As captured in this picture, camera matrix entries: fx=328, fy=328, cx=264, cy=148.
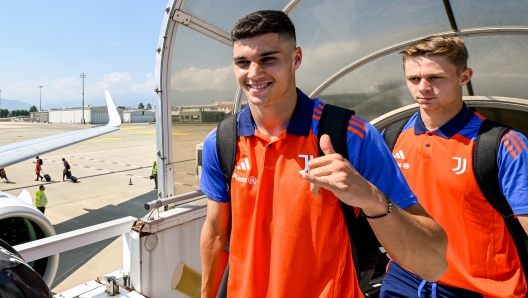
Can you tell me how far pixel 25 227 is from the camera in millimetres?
5391

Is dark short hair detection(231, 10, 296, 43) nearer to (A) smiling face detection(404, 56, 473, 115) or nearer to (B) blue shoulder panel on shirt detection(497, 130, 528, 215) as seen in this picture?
(A) smiling face detection(404, 56, 473, 115)

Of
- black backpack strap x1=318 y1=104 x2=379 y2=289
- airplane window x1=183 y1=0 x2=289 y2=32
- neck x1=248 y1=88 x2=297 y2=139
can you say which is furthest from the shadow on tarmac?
black backpack strap x1=318 y1=104 x2=379 y2=289

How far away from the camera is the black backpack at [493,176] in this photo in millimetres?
1998

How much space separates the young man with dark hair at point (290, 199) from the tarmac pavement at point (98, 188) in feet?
6.28

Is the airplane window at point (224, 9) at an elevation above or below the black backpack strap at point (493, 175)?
above

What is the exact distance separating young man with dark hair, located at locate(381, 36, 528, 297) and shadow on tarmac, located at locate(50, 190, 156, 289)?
6707 millimetres

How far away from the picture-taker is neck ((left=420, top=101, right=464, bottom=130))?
2.31m

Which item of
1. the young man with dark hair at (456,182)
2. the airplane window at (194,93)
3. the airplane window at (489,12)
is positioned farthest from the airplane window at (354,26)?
the young man with dark hair at (456,182)

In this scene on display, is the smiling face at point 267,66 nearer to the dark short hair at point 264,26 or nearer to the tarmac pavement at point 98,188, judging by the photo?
the dark short hair at point 264,26

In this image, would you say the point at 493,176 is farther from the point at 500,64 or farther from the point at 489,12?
the point at 500,64

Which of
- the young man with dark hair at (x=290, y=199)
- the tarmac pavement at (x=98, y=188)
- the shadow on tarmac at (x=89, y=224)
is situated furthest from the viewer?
the shadow on tarmac at (x=89, y=224)

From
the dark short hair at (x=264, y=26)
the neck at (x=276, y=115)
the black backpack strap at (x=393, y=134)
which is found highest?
the dark short hair at (x=264, y=26)

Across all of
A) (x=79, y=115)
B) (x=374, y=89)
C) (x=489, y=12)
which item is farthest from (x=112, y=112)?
(x=79, y=115)

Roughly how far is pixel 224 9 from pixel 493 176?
8.96 ft
